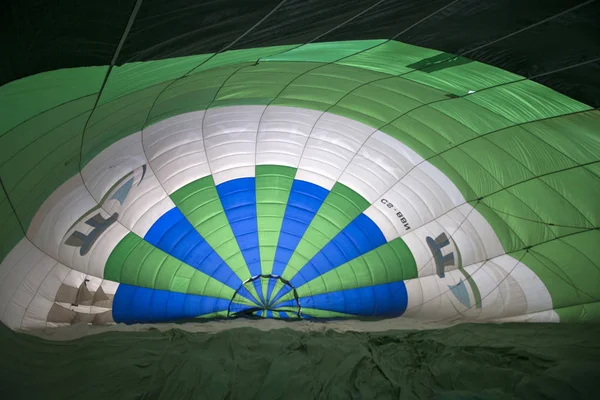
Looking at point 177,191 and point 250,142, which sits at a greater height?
point 250,142

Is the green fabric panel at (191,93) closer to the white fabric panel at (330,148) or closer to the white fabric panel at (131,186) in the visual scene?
the white fabric panel at (131,186)

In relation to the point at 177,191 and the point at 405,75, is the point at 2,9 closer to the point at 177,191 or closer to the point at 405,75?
the point at 405,75

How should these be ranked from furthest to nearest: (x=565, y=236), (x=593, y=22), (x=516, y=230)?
(x=516, y=230) < (x=565, y=236) < (x=593, y=22)

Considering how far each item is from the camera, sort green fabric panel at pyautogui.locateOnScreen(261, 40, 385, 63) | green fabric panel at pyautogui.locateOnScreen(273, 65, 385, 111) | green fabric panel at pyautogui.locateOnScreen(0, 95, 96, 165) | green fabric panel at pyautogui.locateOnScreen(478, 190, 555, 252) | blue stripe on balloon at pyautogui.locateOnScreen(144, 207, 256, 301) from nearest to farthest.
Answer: green fabric panel at pyautogui.locateOnScreen(0, 95, 96, 165), green fabric panel at pyautogui.locateOnScreen(261, 40, 385, 63), green fabric panel at pyautogui.locateOnScreen(273, 65, 385, 111), green fabric panel at pyautogui.locateOnScreen(478, 190, 555, 252), blue stripe on balloon at pyautogui.locateOnScreen(144, 207, 256, 301)

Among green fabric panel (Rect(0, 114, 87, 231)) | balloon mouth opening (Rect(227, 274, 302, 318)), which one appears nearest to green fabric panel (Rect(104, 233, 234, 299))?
balloon mouth opening (Rect(227, 274, 302, 318))

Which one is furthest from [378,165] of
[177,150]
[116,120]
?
[116,120]

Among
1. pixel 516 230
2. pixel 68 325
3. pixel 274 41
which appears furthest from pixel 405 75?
pixel 68 325

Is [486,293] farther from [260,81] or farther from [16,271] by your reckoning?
[16,271]

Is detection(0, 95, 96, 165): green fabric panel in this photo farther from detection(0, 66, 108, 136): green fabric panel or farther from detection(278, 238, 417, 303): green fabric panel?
detection(278, 238, 417, 303): green fabric panel
